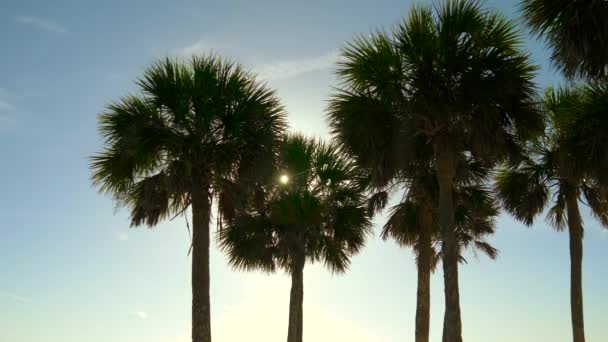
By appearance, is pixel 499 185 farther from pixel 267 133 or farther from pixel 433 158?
pixel 267 133

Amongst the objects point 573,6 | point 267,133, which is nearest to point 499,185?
point 267,133

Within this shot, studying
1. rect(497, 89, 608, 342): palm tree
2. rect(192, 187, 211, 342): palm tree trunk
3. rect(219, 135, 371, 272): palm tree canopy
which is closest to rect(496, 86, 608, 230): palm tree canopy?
rect(497, 89, 608, 342): palm tree

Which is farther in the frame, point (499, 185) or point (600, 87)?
point (499, 185)

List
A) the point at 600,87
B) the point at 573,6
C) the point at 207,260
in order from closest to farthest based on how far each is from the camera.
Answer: the point at 573,6 → the point at 600,87 → the point at 207,260

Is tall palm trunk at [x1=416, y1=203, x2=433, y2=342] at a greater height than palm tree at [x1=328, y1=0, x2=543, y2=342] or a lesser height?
lesser

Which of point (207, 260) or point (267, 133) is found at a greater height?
point (267, 133)

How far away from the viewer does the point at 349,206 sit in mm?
22203

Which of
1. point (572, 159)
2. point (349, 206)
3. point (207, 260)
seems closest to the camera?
point (207, 260)

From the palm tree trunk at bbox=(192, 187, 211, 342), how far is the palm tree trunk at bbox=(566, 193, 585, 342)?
9673 mm

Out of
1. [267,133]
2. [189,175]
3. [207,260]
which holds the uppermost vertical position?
[267,133]

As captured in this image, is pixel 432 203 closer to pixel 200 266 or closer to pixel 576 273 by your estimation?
pixel 576 273

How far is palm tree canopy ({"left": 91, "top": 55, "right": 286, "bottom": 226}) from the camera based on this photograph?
16391 millimetres

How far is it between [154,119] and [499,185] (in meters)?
10.6

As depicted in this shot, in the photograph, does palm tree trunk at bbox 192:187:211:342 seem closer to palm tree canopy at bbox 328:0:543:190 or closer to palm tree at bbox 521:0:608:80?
palm tree canopy at bbox 328:0:543:190
